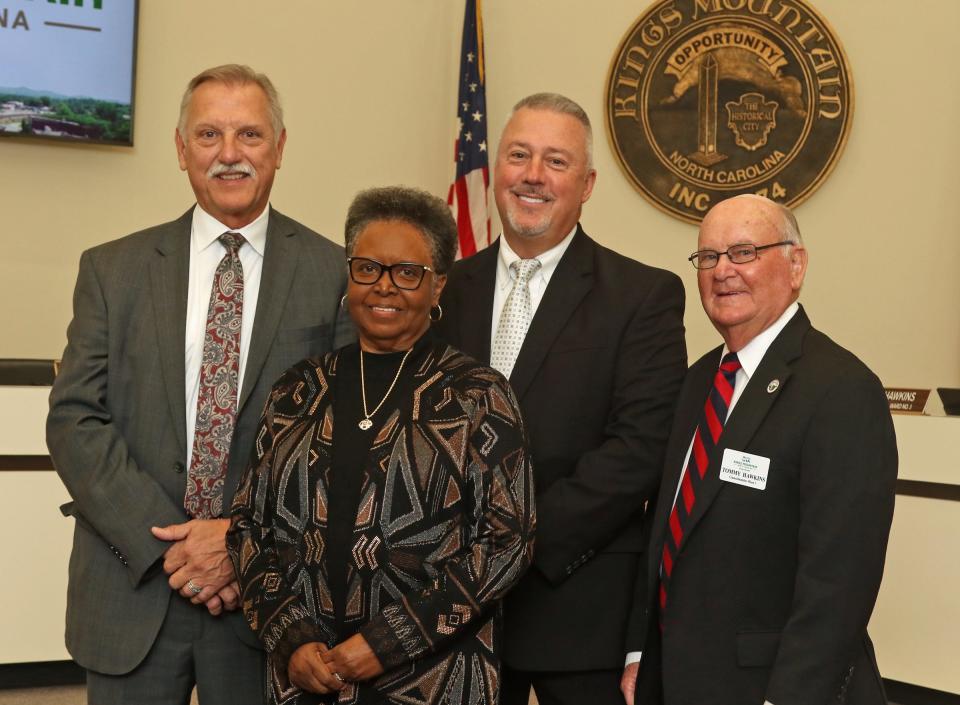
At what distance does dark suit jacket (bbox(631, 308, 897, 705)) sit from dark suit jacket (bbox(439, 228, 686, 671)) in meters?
0.24

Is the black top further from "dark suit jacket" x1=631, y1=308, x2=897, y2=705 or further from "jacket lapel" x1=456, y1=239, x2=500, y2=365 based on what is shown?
"dark suit jacket" x1=631, y1=308, x2=897, y2=705

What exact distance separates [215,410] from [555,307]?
0.81 meters

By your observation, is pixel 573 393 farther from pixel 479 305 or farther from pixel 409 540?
pixel 409 540

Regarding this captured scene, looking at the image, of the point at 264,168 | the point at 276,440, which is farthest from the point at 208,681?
the point at 264,168

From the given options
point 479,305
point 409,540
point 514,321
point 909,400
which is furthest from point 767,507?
point 909,400

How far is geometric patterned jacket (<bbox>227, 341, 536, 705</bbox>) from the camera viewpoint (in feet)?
7.06

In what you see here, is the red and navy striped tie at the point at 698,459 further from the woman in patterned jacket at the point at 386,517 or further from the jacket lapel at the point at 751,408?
the woman in patterned jacket at the point at 386,517

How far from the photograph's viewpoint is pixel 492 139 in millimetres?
6328

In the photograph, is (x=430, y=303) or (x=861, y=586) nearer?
(x=861, y=586)

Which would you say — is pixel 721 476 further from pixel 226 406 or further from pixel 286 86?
pixel 286 86

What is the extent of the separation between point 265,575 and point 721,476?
920 millimetres

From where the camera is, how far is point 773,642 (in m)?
2.13

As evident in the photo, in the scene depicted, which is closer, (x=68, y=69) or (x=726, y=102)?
(x=68, y=69)

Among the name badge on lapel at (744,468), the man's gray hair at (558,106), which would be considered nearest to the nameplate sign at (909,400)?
the man's gray hair at (558,106)
